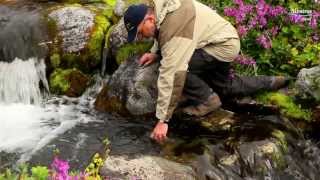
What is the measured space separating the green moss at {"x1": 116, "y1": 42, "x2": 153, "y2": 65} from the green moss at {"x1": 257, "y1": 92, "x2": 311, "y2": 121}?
1.85 meters

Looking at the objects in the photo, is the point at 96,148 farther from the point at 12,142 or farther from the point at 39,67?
the point at 39,67

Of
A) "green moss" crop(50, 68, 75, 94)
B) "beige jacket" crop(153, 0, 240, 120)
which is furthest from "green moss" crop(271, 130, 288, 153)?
"green moss" crop(50, 68, 75, 94)

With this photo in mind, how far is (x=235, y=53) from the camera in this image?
7.23 metres

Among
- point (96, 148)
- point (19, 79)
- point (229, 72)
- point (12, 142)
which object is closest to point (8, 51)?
point (19, 79)

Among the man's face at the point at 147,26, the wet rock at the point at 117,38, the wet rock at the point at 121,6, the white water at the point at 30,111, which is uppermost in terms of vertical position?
the man's face at the point at 147,26

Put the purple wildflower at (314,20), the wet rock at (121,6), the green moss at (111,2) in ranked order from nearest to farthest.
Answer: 1. the purple wildflower at (314,20)
2. the wet rock at (121,6)
3. the green moss at (111,2)

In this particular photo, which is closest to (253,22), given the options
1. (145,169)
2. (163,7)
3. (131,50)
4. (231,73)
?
(231,73)

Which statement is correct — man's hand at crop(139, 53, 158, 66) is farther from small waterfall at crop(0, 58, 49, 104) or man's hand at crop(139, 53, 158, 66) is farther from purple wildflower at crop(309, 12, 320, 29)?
purple wildflower at crop(309, 12, 320, 29)

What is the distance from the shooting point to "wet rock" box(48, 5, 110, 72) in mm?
9039

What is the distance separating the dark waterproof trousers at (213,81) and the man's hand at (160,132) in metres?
0.87

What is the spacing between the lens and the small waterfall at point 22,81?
28.5ft

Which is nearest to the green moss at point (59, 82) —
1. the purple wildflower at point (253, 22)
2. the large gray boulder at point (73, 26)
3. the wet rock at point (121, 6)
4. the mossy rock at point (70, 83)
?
the mossy rock at point (70, 83)

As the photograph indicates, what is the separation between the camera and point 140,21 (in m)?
6.11

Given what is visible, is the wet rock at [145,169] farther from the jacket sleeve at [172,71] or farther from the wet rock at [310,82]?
the wet rock at [310,82]
